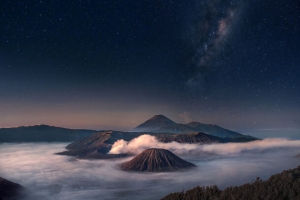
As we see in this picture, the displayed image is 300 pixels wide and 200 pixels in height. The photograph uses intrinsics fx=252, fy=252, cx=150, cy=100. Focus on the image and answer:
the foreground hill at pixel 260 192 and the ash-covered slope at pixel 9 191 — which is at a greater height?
the foreground hill at pixel 260 192

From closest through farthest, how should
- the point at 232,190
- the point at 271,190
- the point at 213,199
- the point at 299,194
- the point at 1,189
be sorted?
the point at 299,194 < the point at 271,190 < the point at 213,199 < the point at 232,190 < the point at 1,189

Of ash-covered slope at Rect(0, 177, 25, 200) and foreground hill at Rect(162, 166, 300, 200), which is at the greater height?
foreground hill at Rect(162, 166, 300, 200)

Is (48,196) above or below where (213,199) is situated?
below

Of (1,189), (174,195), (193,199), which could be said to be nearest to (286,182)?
(193,199)

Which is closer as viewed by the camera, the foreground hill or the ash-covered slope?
the foreground hill

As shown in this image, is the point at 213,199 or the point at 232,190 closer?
the point at 213,199

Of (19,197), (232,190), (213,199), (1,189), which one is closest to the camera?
(213,199)

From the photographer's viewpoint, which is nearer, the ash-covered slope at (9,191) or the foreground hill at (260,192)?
the foreground hill at (260,192)

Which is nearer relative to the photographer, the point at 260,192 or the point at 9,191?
the point at 260,192

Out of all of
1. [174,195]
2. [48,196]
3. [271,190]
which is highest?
[271,190]

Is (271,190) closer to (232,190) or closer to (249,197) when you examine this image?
(249,197)

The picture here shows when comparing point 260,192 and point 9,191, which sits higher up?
point 260,192
